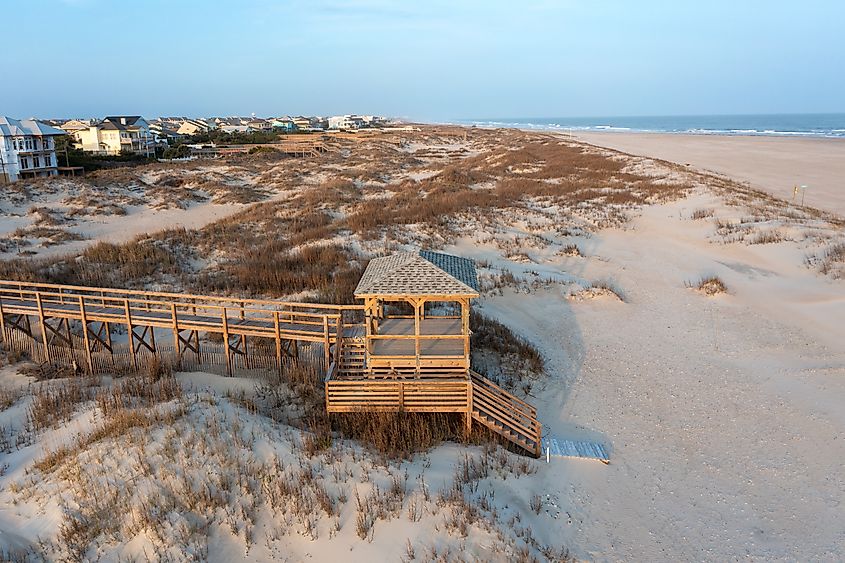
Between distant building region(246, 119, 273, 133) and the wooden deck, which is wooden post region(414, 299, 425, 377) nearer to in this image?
the wooden deck

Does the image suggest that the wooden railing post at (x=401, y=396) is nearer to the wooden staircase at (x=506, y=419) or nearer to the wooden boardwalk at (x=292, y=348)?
the wooden boardwalk at (x=292, y=348)

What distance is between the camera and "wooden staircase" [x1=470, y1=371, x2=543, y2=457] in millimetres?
10359

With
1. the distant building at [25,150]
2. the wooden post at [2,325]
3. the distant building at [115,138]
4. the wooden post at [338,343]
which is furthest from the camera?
the distant building at [115,138]

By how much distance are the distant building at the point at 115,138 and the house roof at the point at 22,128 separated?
1809 centimetres

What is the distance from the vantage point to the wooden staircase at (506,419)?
10.4 metres

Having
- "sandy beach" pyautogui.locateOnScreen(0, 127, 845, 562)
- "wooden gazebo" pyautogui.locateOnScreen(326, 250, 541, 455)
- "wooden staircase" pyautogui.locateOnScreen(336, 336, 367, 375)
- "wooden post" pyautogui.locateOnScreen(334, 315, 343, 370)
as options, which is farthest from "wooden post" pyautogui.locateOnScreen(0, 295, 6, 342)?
"wooden gazebo" pyautogui.locateOnScreen(326, 250, 541, 455)

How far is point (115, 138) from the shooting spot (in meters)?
75.1

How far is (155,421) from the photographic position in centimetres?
961

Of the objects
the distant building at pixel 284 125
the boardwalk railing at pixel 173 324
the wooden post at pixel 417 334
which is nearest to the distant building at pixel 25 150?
the boardwalk railing at pixel 173 324

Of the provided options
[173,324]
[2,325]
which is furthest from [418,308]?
[2,325]

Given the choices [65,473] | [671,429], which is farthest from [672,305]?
[65,473]

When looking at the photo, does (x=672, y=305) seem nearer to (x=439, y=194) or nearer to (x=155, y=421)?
(x=155, y=421)

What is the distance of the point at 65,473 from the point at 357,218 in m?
22.8

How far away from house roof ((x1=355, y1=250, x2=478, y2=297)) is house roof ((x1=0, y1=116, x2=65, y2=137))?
2140 inches
